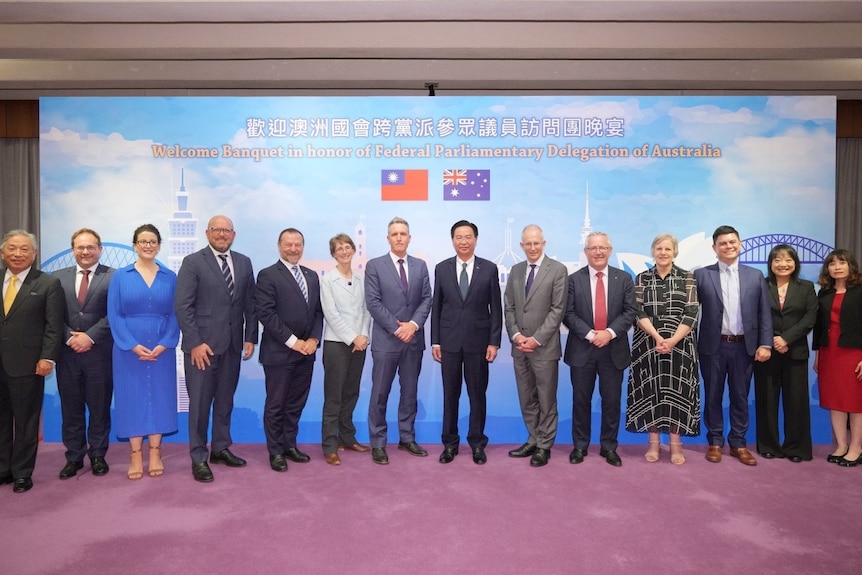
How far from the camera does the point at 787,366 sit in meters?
4.29

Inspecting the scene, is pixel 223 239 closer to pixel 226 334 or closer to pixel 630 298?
pixel 226 334

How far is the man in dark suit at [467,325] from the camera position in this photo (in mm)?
4082

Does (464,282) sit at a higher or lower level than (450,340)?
higher

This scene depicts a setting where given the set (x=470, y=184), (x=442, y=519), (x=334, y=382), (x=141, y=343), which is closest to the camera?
(x=442, y=519)

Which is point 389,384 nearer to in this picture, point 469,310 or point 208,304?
point 469,310

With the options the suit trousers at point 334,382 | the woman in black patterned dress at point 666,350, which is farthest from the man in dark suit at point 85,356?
the woman in black patterned dress at point 666,350

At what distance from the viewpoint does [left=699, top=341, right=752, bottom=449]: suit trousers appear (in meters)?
4.16

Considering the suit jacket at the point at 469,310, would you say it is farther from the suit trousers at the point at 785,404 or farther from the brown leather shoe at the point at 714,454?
the suit trousers at the point at 785,404

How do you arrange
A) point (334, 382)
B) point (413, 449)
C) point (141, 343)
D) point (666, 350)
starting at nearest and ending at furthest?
1. point (141, 343)
2. point (666, 350)
3. point (334, 382)
4. point (413, 449)

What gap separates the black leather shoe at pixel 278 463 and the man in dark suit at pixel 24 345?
1513 mm

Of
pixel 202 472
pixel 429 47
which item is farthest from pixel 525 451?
pixel 429 47

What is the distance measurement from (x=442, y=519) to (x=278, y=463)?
1.42 m

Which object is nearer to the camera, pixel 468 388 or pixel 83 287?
pixel 83 287

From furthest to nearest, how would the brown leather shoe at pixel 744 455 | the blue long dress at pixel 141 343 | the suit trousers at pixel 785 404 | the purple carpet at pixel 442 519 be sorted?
the suit trousers at pixel 785 404 → the brown leather shoe at pixel 744 455 → the blue long dress at pixel 141 343 → the purple carpet at pixel 442 519
